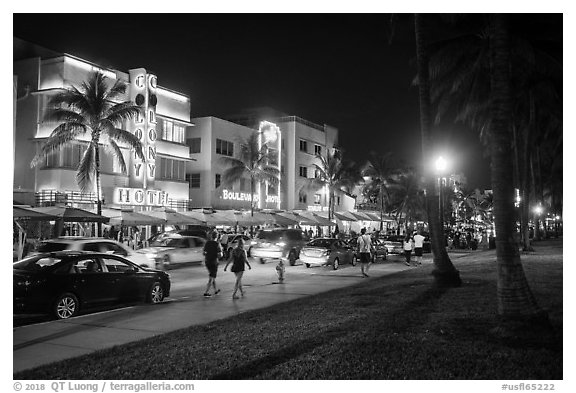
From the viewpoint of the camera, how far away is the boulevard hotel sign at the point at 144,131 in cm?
3450

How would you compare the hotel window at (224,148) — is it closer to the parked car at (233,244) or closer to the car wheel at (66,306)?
the parked car at (233,244)

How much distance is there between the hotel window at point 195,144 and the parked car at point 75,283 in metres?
31.5

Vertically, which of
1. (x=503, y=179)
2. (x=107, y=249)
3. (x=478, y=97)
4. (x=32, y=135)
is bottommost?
(x=107, y=249)

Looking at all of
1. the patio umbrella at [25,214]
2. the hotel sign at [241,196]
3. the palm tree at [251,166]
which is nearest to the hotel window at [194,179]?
the palm tree at [251,166]

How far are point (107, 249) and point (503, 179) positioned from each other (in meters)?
13.2

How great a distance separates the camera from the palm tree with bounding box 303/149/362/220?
55594mm

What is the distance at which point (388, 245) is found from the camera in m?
33.8

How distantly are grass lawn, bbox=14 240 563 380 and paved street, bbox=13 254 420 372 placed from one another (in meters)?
0.72

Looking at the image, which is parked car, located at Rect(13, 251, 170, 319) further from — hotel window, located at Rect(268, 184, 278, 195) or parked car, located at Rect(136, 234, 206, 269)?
hotel window, located at Rect(268, 184, 278, 195)

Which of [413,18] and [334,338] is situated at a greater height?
[413,18]

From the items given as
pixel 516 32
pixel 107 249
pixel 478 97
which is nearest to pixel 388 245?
pixel 478 97

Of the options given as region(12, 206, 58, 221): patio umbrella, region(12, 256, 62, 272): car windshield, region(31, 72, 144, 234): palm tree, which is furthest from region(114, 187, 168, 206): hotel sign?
region(12, 256, 62, 272): car windshield

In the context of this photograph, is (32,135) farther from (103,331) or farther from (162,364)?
(162,364)

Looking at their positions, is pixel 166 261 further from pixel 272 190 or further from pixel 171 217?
pixel 272 190
